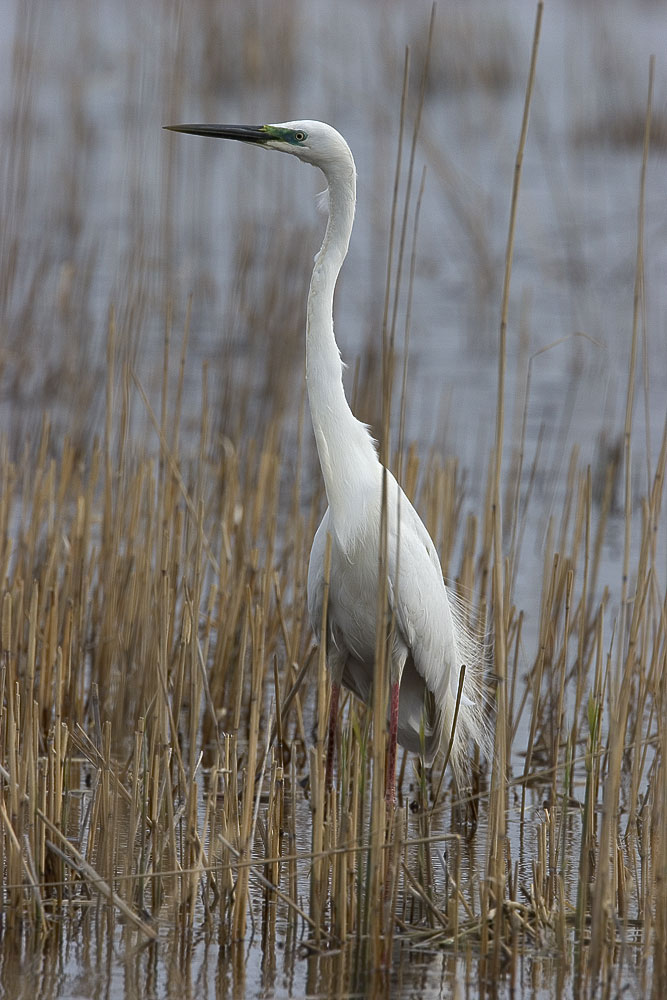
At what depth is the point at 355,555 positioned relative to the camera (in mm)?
3295

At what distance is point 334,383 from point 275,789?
3.24ft

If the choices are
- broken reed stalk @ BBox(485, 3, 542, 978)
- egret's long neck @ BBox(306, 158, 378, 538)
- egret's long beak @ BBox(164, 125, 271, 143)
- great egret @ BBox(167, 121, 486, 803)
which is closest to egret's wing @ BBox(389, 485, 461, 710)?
great egret @ BBox(167, 121, 486, 803)

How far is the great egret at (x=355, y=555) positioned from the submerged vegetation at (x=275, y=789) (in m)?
0.15

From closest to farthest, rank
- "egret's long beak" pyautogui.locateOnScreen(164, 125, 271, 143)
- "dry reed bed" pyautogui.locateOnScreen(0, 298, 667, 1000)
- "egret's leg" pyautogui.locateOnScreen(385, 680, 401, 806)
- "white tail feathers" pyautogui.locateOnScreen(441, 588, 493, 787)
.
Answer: "dry reed bed" pyautogui.locateOnScreen(0, 298, 667, 1000), "egret's long beak" pyautogui.locateOnScreen(164, 125, 271, 143), "egret's leg" pyautogui.locateOnScreen(385, 680, 401, 806), "white tail feathers" pyautogui.locateOnScreen(441, 588, 493, 787)

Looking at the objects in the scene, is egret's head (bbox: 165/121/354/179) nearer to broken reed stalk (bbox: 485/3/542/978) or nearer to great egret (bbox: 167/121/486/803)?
great egret (bbox: 167/121/486/803)

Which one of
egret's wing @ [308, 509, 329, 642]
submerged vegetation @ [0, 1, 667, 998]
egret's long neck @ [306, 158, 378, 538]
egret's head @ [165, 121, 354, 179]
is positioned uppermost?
egret's head @ [165, 121, 354, 179]

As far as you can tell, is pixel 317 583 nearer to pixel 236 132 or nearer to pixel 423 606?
pixel 423 606

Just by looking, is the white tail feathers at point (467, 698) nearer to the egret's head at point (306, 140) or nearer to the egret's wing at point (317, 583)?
the egret's wing at point (317, 583)

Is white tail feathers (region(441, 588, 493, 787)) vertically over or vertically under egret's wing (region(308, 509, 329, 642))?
under

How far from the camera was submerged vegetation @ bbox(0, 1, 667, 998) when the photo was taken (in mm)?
2480

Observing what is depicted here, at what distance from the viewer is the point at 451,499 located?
4371 mm

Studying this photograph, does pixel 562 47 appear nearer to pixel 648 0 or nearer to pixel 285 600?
pixel 648 0

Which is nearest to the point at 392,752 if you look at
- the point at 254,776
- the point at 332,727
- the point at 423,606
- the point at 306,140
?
the point at 332,727

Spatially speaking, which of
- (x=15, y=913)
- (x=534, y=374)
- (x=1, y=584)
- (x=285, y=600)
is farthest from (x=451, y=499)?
(x=534, y=374)
